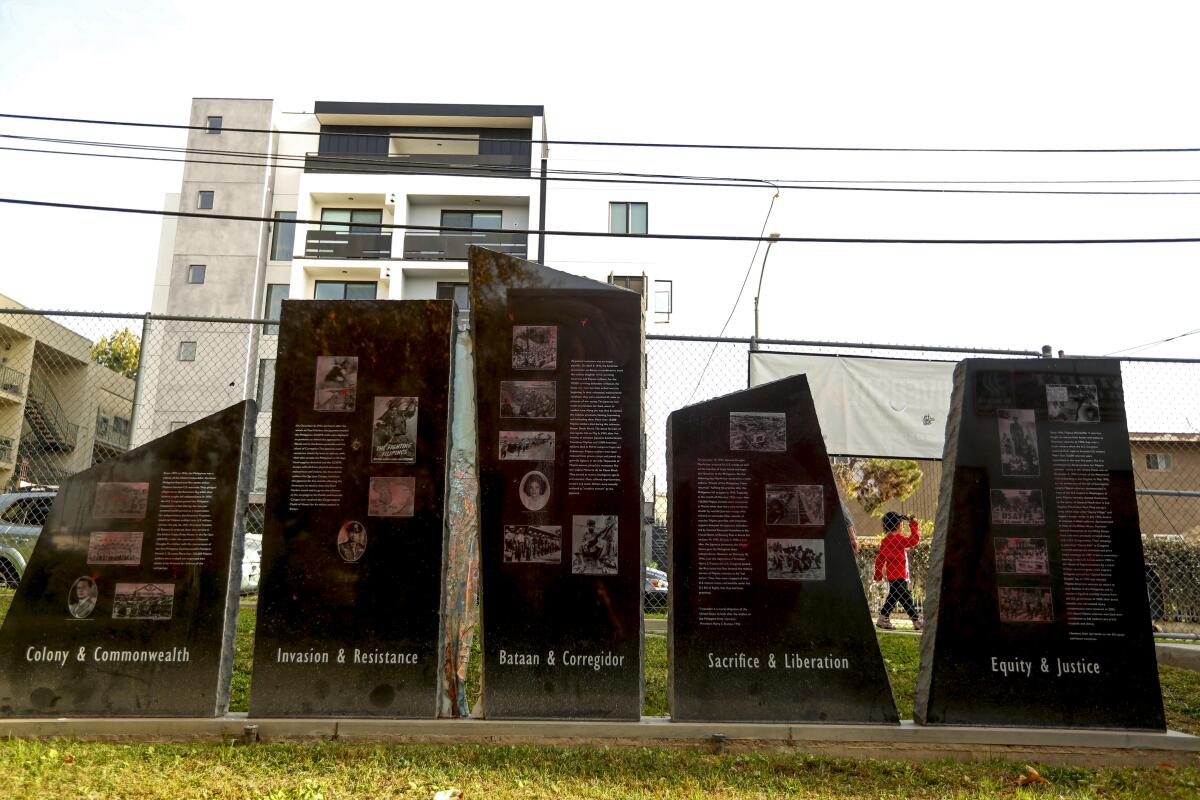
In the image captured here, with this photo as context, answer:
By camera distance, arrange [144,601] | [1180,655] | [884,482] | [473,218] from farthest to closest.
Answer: [473,218] < [884,482] < [1180,655] < [144,601]

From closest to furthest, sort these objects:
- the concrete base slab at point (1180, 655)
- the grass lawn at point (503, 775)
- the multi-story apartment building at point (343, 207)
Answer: the grass lawn at point (503, 775) < the concrete base slab at point (1180, 655) < the multi-story apartment building at point (343, 207)

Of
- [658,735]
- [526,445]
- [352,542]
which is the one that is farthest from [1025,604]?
[352,542]

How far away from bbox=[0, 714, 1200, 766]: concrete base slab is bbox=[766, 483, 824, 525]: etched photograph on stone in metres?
1.18

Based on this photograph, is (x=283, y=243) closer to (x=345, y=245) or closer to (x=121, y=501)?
(x=345, y=245)

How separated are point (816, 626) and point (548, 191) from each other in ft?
81.7

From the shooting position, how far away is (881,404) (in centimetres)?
870

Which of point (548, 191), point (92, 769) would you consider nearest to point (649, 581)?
point (92, 769)

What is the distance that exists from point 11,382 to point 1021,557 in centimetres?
2738

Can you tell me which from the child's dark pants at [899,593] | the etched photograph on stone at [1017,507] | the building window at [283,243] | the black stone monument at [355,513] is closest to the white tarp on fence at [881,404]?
the child's dark pants at [899,593]

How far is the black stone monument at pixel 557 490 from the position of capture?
5156 millimetres

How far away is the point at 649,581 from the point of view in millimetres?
11961

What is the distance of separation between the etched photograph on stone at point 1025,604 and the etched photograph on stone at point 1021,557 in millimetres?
107

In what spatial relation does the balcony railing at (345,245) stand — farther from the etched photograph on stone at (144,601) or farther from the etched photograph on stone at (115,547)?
the etched photograph on stone at (144,601)

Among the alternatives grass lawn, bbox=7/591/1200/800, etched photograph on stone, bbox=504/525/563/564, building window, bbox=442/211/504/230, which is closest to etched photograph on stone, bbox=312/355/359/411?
Result: etched photograph on stone, bbox=504/525/563/564
